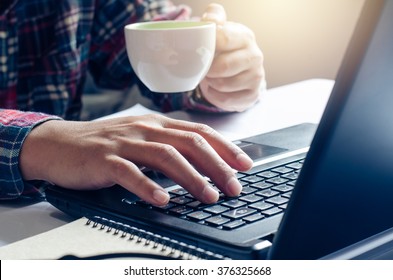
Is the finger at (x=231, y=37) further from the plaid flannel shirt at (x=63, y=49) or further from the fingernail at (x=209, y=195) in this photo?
the fingernail at (x=209, y=195)

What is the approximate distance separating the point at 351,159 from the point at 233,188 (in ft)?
0.53

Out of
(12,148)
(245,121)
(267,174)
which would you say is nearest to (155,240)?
(267,174)

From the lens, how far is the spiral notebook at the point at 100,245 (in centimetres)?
50

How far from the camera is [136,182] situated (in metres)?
0.57

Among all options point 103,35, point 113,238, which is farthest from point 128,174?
point 103,35

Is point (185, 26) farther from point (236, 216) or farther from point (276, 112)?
point (236, 216)

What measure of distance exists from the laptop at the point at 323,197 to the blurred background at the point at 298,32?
33.3 inches

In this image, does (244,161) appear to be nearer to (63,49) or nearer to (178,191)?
(178,191)

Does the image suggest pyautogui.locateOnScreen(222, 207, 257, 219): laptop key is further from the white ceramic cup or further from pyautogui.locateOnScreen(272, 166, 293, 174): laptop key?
the white ceramic cup

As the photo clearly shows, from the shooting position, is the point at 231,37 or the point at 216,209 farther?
the point at 231,37

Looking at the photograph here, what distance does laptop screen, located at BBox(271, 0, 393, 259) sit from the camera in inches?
14.9

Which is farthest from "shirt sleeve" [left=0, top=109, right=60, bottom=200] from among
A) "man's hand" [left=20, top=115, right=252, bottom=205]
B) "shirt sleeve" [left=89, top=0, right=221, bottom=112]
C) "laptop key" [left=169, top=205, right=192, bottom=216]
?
"shirt sleeve" [left=89, top=0, right=221, bottom=112]

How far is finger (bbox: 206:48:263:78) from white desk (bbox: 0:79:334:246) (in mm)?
69

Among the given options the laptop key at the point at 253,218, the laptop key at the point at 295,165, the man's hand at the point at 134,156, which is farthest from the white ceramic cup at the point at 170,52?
the laptop key at the point at 253,218
